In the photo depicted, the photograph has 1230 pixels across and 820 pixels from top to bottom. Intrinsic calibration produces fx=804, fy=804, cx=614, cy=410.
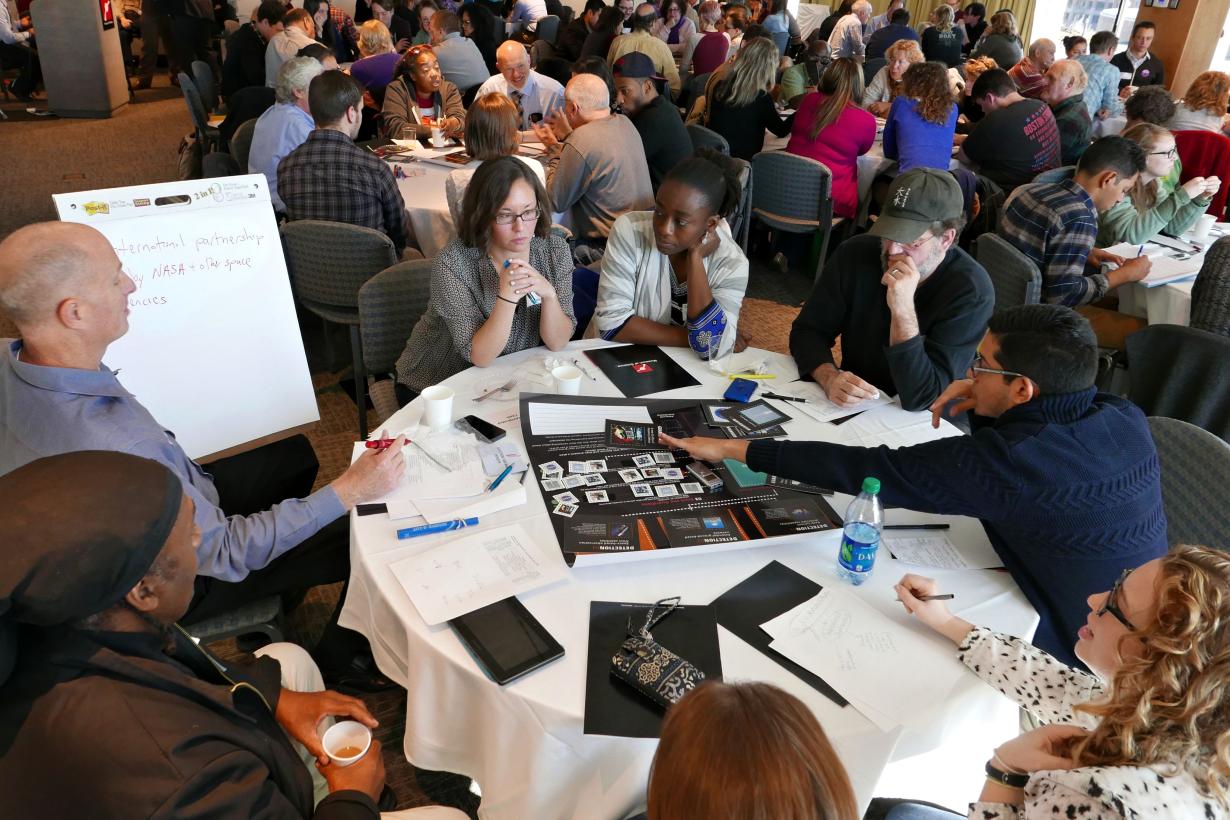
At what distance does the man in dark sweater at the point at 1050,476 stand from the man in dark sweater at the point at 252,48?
7.27 metres

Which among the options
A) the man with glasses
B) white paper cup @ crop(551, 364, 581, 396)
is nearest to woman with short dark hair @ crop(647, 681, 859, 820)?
white paper cup @ crop(551, 364, 581, 396)

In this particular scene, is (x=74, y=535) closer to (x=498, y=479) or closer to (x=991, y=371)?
(x=498, y=479)

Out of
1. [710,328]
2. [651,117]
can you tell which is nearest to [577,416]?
[710,328]

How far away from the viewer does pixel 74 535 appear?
1022 mm

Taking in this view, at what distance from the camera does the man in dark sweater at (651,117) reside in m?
4.98

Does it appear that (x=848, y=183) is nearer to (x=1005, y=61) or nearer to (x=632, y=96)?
(x=632, y=96)

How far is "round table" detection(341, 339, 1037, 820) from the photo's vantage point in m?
1.39

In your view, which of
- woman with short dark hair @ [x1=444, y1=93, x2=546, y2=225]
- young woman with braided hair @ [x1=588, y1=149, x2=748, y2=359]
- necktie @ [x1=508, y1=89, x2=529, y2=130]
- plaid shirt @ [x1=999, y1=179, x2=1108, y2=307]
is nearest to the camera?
young woman with braided hair @ [x1=588, y1=149, x2=748, y2=359]

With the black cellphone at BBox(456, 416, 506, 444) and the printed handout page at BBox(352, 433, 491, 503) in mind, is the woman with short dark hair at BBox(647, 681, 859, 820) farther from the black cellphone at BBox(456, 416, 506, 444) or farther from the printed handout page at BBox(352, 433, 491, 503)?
the black cellphone at BBox(456, 416, 506, 444)

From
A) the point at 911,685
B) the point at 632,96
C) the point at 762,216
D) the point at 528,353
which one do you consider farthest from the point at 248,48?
the point at 911,685

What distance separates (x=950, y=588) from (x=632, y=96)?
13.5 feet

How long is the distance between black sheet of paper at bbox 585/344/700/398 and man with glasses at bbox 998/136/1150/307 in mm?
2037

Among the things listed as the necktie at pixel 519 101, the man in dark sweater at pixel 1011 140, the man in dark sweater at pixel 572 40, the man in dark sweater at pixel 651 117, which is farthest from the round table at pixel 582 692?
the man in dark sweater at pixel 572 40

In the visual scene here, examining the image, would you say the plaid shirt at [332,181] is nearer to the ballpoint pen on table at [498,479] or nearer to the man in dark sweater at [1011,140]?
the ballpoint pen on table at [498,479]
